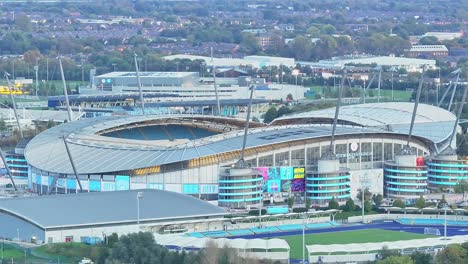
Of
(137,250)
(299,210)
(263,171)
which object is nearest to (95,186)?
(263,171)

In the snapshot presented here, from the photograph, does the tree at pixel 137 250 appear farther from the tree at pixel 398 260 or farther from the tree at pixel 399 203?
the tree at pixel 399 203

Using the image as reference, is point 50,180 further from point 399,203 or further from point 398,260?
point 398,260

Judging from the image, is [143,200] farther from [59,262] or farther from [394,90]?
[394,90]

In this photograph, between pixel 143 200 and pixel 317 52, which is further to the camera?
pixel 317 52

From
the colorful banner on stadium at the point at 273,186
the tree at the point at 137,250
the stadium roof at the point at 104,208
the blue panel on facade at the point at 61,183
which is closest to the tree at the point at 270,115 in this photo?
the colorful banner on stadium at the point at 273,186

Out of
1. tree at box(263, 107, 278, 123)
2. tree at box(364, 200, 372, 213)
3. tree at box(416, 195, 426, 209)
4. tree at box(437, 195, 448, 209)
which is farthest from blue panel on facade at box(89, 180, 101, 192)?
tree at box(263, 107, 278, 123)

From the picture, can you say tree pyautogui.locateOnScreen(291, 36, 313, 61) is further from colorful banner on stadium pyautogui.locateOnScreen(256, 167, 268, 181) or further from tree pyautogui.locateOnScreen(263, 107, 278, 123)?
colorful banner on stadium pyautogui.locateOnScreen(256, 167, 268, 181)

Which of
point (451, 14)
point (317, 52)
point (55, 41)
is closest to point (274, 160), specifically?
point (317, 52)
